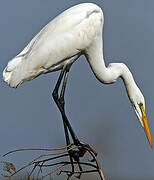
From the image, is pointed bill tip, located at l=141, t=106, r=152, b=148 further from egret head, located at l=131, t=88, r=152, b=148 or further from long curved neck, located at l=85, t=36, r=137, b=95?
long curved neck, located at l=85, t=36, r=137, b=95

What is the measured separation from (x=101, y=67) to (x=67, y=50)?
0.21m

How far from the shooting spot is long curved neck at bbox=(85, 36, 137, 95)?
8.25 ft

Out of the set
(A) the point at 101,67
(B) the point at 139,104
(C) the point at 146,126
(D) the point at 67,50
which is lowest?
(C) the point at 146,126

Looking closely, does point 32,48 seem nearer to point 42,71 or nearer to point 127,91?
point 42,71

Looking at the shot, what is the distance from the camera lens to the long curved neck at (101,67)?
252cm

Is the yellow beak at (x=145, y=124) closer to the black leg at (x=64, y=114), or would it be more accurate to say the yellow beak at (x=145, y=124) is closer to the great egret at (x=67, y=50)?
the great egret at (x=67, y=50)

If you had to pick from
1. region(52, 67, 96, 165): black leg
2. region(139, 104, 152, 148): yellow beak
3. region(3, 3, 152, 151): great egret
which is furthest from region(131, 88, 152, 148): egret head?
region(52, 67, 96, 165): black leg

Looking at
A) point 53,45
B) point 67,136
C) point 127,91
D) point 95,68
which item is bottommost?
point 67,136

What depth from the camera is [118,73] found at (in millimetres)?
2541

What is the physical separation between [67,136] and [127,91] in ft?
1.62

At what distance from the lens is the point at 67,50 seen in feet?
8.25

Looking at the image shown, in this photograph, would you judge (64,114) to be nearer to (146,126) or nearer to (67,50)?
(67,50)

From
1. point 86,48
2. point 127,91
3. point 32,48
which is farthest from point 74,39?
point 127,91

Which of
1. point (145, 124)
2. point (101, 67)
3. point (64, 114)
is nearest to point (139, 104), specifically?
point (145, 124)
